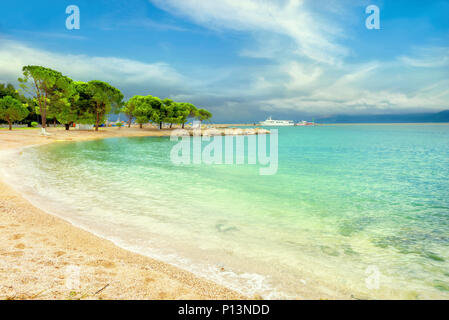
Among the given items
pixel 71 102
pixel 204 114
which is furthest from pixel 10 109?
pixel 204 114

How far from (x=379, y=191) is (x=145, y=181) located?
1529 centimetres

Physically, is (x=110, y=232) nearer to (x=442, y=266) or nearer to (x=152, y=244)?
(x=152, y=244)

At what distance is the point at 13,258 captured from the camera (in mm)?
5176

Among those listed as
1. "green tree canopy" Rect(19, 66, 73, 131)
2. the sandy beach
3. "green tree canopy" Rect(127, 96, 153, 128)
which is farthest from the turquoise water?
"green tree canopy" Rect(127, 96, 153, 128)

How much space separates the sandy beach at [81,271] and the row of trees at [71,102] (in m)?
52.5

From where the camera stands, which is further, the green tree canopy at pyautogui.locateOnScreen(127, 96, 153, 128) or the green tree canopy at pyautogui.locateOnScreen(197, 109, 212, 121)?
the green tree canopy at pyautogui.locateOnScreen(197, 109, 212, 121)

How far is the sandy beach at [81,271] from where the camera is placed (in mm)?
4176

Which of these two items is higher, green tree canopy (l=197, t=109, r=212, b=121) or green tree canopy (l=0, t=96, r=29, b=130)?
green tree canopy (l=197, t=109, r=212, b=121)

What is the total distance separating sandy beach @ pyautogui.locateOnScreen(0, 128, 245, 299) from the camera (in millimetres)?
4176

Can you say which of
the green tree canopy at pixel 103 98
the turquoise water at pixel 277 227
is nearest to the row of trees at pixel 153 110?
the green tree canopy at pixel 103 98

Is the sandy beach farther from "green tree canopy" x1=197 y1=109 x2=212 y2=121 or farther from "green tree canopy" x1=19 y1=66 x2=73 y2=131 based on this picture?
"green tree canopy" x1=197 y1=109 x2=212 y2=121

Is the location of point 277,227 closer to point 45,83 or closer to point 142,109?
point 45,83

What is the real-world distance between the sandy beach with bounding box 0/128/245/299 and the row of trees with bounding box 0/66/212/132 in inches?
2066
